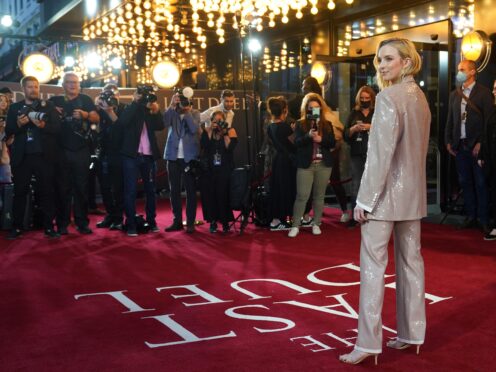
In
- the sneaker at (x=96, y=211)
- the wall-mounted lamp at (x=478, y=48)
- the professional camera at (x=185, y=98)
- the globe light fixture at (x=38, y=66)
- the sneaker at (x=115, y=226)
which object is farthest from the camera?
the globe light fixture at (x=38, y=66)

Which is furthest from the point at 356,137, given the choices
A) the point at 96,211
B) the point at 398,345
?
the point at 398,345

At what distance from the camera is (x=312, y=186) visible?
316 inches

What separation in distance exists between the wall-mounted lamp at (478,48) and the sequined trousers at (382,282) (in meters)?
5.98

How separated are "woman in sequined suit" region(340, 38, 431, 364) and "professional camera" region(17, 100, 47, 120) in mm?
4862

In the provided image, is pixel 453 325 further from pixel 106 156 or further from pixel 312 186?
pixel 106 156

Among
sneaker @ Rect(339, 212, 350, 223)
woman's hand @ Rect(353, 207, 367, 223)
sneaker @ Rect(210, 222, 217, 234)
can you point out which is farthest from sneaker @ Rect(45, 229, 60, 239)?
woman's hand @ Rect(353, 207, 367, 223)

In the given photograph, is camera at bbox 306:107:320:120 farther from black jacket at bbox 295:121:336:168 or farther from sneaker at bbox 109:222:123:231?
sneaker at bbox 109:222:123:231

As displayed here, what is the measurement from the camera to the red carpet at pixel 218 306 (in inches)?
139

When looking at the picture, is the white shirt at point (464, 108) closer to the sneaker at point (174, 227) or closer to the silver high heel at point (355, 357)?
the sneaker at point (174, 227)

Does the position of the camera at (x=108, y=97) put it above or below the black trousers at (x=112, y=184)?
above

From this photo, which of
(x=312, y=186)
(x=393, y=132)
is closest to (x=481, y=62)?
(x=312, y=186)

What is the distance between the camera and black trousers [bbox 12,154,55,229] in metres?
7.52

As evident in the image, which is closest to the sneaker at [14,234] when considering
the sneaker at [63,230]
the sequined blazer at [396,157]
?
the sneaker at [63,230]

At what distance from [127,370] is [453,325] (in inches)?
77.5
